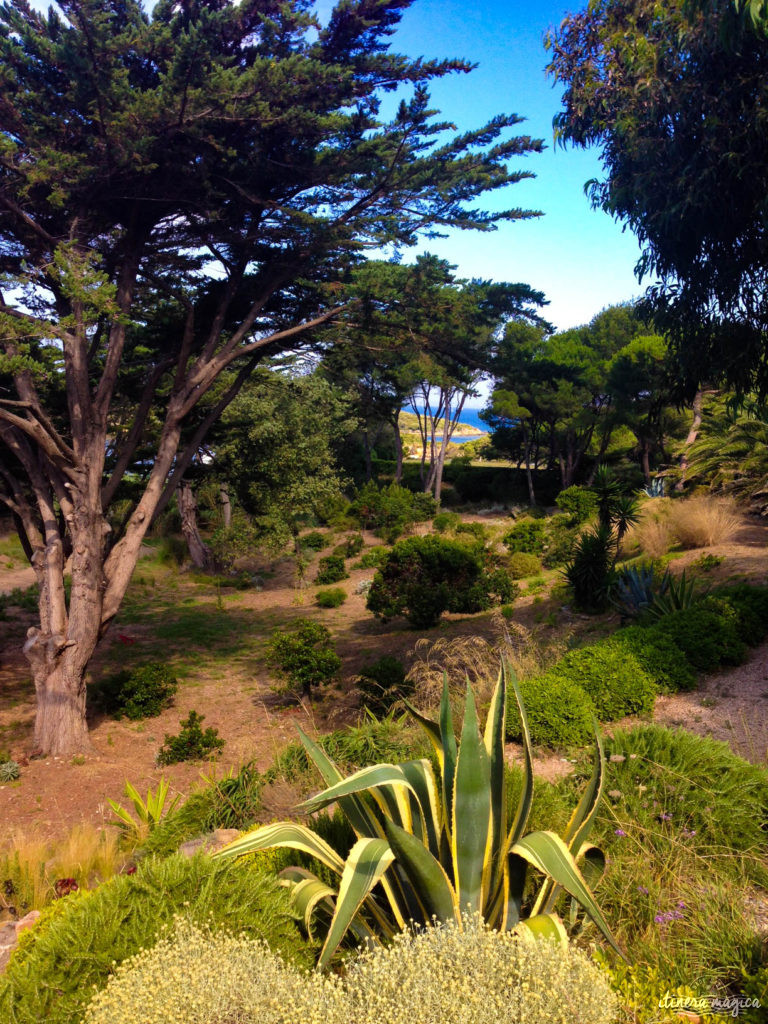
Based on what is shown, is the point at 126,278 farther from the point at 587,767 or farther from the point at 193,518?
the point at 193,518

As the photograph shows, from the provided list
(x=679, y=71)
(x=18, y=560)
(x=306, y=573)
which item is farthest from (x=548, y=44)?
(x=18, y=560)

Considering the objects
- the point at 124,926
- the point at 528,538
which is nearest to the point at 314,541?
the point at 528,538

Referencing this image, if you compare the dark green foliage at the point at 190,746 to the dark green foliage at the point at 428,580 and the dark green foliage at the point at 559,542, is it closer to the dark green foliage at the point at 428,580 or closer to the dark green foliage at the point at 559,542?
the dark green foliage at the point at 428,580

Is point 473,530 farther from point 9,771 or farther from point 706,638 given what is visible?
point 9,771

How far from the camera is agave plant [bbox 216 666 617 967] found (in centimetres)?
247

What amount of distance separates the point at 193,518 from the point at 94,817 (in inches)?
585

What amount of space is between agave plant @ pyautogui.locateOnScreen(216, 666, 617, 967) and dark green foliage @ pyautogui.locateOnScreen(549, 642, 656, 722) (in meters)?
3.31

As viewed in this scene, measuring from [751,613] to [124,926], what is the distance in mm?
7674

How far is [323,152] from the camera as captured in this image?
8617 millimetres

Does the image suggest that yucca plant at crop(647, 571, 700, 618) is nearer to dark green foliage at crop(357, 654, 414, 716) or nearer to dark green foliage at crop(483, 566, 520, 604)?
dark green foliage at crop(357, 654, 414, 716)

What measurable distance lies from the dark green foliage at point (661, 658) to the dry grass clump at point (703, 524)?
656cm

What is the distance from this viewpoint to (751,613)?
7977mm

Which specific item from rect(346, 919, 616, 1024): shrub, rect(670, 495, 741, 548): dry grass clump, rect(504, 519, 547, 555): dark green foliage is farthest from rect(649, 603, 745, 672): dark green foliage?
rect(504, 519, 547, 555): dark green foliage

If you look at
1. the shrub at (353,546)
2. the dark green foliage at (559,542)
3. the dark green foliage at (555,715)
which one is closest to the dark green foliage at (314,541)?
the shrub at (353,546)
